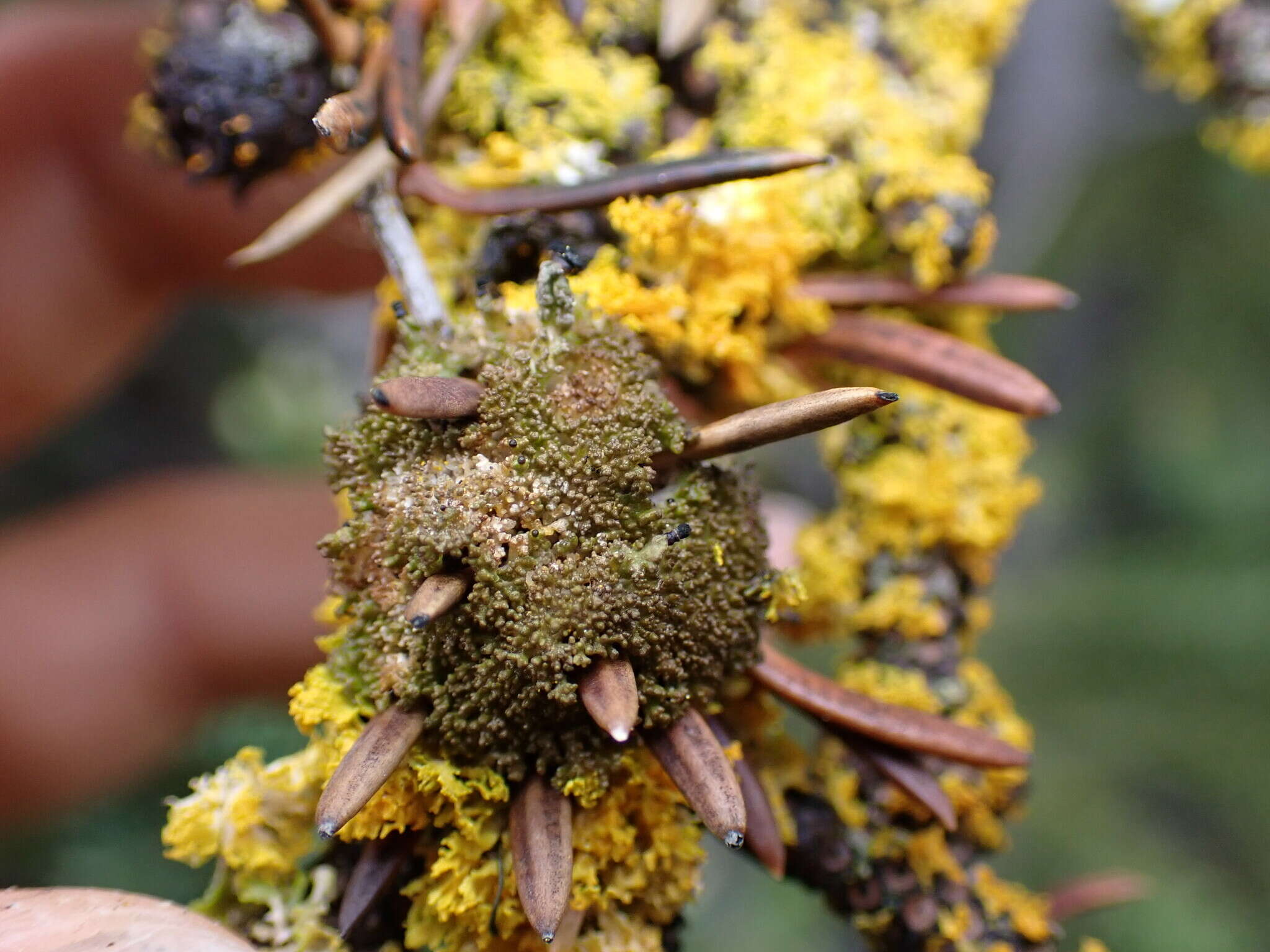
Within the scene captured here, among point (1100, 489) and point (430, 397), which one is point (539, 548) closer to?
point (430, 397)

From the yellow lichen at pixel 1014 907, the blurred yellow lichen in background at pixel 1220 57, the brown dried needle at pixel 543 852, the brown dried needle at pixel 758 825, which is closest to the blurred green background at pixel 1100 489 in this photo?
the blurred yellow lichen in background at pixel 1220 57

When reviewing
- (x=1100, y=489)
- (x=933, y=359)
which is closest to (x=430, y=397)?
(x=933, y=359)

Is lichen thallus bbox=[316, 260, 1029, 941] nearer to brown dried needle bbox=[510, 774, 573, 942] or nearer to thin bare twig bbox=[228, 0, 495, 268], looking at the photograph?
brown dried needle bbox=[510, 774, 573, 942]

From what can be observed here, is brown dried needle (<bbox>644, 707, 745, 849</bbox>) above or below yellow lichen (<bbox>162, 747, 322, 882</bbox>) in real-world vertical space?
above

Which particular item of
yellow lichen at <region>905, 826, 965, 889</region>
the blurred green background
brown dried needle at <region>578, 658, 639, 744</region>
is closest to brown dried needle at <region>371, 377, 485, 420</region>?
brown dried needle at <region>578, 658, 639, 744</region>

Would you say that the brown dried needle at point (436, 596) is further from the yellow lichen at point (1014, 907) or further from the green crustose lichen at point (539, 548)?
the yellow lichen at point (1014, 907)

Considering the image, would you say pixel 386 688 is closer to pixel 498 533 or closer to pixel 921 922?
pixel 498 533
